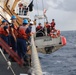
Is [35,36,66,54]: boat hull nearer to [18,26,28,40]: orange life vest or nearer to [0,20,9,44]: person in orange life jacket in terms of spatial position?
[0,20,9,44]: person in orange life jacket

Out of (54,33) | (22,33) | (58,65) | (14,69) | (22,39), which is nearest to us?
(14,69)

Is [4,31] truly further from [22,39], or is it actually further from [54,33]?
[54,33]

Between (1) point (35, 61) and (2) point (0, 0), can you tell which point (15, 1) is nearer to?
(2) point (0, 0)

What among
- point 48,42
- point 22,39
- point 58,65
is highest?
point 22,39

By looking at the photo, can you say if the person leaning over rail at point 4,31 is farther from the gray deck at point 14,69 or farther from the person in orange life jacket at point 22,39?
the gray deck at point 14,69

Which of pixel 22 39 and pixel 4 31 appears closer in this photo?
pixel 22 39

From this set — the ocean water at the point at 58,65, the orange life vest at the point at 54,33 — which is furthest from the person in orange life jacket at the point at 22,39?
the ocean water at the point at 58,65

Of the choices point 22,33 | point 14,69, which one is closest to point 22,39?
point 22,33

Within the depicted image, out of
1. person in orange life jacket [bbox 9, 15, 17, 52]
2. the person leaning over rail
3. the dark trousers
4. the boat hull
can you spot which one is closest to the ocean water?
the boat hull

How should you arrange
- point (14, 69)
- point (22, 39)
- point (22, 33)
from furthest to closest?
1. point (22, 39)
2. point (22, 33)
3. point (14, 69)

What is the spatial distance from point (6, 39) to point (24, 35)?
10.1ft

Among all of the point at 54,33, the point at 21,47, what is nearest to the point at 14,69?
the point at 21,47

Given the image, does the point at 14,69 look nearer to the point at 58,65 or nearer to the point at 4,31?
the point at 4,31

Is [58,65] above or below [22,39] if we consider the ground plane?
below
